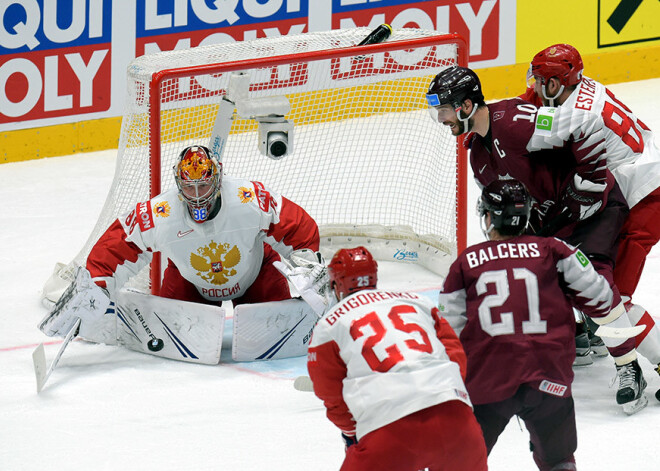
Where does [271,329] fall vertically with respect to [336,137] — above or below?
below

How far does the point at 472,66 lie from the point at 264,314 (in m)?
4.43

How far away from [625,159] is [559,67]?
443 mm

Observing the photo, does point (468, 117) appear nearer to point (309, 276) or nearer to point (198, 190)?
point (309, 276)

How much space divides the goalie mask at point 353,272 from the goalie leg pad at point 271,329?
→ 1.98 metres

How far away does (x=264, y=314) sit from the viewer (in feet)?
17.6

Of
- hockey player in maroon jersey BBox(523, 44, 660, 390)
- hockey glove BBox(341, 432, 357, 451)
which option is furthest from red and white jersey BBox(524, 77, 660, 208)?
hockey glove BBox(341, 432, 357, 451)

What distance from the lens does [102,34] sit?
8.30m

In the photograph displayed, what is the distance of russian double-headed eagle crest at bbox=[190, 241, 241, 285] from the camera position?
534 cm

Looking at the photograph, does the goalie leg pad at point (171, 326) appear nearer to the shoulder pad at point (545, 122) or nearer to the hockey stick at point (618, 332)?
the shoulder pad at point (545, 122)

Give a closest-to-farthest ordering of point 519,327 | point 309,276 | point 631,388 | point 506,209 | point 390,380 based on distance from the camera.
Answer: point 390,380 < point 519,327 < point 506,209 < point 631,388 < point 309,276

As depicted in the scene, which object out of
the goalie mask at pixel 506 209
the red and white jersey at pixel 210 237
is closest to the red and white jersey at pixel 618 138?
the goalie mask at pixel 506 209

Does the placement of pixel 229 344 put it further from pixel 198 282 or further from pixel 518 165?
pixel 518 165

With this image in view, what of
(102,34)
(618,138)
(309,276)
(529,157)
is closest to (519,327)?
(529,157)

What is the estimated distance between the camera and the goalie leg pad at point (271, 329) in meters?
5.35
